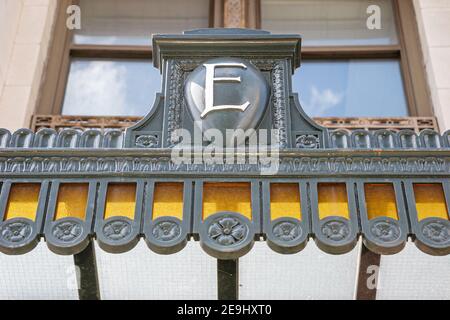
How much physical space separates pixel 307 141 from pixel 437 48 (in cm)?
388

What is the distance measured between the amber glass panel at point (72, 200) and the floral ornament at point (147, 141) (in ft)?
1.95

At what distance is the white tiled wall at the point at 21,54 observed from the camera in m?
7.93

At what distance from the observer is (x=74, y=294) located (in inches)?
226

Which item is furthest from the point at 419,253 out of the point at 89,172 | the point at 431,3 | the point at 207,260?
the point at 431,3

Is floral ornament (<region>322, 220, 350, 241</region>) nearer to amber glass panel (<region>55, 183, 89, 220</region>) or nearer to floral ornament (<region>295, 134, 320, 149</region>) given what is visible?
floral ornament (<region>295, 134, 320, 149</region>)

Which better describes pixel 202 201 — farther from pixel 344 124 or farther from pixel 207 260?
pixel 344 124

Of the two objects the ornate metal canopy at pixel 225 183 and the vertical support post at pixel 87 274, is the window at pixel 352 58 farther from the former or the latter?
the vertical support post at pixel 87 274

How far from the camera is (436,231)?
476cm

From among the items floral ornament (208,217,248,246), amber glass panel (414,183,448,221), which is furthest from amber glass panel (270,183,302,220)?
amber glass panel (414,183,448,221)

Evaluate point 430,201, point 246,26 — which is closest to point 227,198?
point 430,201

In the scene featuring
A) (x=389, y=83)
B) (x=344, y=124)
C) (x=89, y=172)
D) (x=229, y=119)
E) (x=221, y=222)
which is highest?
(x=389, y=83)

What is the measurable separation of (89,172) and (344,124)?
13.0ft

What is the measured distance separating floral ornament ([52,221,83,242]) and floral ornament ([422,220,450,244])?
2403 mm

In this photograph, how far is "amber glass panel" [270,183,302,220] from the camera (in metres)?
4.91
